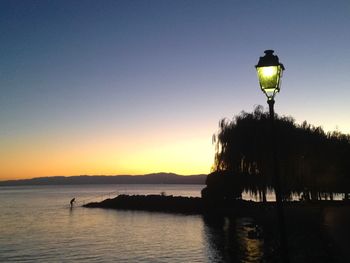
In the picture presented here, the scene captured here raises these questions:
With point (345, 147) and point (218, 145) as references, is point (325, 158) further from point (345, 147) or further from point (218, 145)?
point (218, 145)

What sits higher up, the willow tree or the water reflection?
the willow tree

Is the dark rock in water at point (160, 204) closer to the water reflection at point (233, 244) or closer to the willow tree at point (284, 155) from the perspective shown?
the willow tree at point (284, 155)

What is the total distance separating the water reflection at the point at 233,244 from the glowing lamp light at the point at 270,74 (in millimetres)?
15966

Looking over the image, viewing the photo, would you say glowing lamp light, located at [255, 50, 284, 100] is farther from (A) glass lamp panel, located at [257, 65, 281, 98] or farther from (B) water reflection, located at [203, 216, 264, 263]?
(B) water reflection, located at [203, 216, 264, 263]

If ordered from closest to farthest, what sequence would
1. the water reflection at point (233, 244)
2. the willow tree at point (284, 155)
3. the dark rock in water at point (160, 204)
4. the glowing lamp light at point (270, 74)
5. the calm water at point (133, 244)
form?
the glowing lamp light at point (270, 74), the water reflection at point (233, 244), the calm water at point (133, 244), the willow tree at point (284, 155), the dark rock in water at point (160, 204)

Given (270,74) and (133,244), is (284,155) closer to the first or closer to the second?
(133,244)

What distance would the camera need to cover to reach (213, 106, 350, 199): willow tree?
141 ft

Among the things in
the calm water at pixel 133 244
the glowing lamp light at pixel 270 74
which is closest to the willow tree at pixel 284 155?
the calm water at pixel 133 244

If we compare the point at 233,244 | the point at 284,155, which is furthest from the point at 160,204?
the point at 233,244

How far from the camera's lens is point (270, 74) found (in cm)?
807

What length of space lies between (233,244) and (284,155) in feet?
54.1

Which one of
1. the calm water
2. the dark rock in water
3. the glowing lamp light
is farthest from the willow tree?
the glowing lamp light

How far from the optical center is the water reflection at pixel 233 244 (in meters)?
24.5

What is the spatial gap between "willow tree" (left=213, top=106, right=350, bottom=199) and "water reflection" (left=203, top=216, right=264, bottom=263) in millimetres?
7626
